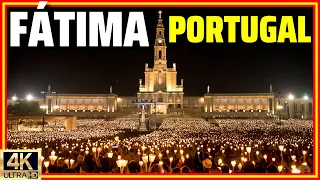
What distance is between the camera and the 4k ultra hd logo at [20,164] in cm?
995

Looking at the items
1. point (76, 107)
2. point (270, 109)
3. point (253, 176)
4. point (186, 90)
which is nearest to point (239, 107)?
point (270, 109)

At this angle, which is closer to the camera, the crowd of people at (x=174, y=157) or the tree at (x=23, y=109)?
the crowd of people at (x=174, y=157)

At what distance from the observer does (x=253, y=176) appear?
10.5 metres

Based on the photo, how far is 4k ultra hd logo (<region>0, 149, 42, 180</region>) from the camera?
32.6ft

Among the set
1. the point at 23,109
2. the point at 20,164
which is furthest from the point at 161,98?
the point at 20,164

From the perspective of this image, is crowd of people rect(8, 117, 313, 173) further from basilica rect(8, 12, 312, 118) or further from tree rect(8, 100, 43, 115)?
basilica rect(8, 12, 312, 118)

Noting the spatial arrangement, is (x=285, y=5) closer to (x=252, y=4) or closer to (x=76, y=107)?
(x=252, y=4)

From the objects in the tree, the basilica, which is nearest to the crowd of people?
the tree

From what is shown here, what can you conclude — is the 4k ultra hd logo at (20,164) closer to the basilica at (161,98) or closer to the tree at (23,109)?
the tree at (23,109)

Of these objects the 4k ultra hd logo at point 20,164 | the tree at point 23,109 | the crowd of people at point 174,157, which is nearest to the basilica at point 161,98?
the tree at point 23,109

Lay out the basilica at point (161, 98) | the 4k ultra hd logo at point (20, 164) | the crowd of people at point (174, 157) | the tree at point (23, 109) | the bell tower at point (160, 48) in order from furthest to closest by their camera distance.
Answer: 1. the bell tower at point (160, 48)
2. the basilica at point (161, 98)
3. the tree at point (23, 109)
4. the crowd of people at point (174, 157)
5. the 4k ultra hd logo at point (20, 164)

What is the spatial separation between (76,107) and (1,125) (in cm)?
8284

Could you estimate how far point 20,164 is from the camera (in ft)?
33.1

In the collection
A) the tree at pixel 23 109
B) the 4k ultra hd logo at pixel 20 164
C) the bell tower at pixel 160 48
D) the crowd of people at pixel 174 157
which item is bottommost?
the crowd of people at pixel 174 157
